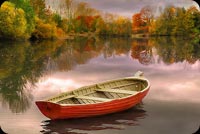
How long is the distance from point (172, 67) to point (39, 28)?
58.6 feet

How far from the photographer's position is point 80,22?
3456cm

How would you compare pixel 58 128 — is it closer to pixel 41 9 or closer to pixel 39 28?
pixel 39 28

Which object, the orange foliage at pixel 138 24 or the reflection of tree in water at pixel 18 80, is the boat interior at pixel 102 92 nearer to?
the reflection of tree in water at pixel 18 80

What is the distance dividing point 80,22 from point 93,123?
27.0 meters

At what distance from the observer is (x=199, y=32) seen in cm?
3269

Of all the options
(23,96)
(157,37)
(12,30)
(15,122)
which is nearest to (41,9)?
(12,30)

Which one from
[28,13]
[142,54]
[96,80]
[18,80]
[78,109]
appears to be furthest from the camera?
[28,13]

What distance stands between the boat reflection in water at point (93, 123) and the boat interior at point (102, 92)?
1.40ft

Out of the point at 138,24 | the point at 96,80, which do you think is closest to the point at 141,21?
the point at 138,24

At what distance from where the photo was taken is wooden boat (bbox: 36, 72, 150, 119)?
25.7 ft

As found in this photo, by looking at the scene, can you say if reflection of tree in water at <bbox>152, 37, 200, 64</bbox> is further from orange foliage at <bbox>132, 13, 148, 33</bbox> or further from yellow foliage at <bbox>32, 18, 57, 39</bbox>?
yellow foliage at <bbox>32, 18, 57, 39</bbox>

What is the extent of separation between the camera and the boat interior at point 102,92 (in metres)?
8.61

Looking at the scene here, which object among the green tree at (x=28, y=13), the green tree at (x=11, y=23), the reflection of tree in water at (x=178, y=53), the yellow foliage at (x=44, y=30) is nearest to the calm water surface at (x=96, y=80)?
the reflection of tree in water at (x=178, y=53)

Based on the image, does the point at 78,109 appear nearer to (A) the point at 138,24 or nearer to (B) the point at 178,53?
(B) the point at 178,53
